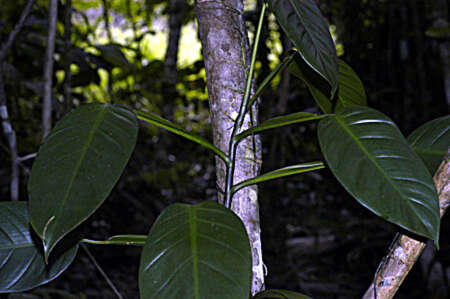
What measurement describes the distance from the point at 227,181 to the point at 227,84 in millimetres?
169

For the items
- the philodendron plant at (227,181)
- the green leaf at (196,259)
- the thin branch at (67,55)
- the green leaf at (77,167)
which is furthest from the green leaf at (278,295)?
the thin branch at (67,55)

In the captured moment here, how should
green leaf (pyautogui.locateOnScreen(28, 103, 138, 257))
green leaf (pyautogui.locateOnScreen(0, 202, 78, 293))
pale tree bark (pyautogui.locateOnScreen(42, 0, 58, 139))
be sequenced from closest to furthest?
green leaf (pyautogui.locateOnScreen(28, 103, 138, 257)) → green leaf (pyautogui.locateOnScreen(0, 202, 78, 293)) → pale tree bark (pyautogui.locateOnScreen(42, 0, 58, 139))

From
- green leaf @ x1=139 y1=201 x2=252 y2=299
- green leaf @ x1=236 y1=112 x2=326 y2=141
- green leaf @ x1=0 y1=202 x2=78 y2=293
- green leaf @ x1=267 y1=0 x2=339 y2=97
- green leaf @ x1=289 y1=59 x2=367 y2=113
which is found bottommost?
green leaf @ x1=0 y1=202 x2=78 y2=293

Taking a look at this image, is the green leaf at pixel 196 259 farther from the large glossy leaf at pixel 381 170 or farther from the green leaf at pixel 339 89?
the green leaf at pixel 339 89

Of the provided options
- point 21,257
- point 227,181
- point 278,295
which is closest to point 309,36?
point 227,181

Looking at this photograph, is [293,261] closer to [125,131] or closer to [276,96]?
[276,96]

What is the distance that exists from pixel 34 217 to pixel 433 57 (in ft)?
10.2

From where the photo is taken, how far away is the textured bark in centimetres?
54

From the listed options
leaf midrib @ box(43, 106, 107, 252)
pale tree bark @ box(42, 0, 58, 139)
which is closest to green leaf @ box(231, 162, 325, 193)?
leaf midrib @ box(43, 106, 107, 252)

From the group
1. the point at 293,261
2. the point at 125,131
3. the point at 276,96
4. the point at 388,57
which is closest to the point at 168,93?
the point at 276,96

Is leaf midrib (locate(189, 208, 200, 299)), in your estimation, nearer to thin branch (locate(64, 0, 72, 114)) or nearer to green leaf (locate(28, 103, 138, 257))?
green leaf (locate(28, 103, 138, 257))

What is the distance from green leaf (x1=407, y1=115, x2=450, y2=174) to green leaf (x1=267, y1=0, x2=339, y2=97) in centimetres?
20

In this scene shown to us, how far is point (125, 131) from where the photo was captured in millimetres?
499

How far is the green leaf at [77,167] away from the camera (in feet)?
1.35
